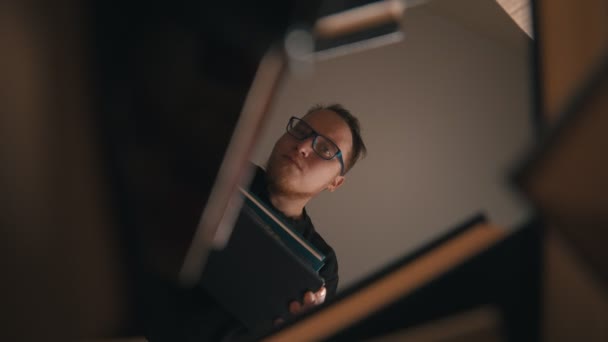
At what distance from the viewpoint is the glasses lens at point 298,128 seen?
0.92m

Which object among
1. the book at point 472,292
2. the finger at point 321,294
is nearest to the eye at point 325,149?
the finger at point 321,294

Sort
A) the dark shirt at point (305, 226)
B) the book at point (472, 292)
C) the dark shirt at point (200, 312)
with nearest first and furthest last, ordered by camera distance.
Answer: the book at point (472, 292) < the dark shirt at point (200, 312) < the dark shirt at point (305, 226)

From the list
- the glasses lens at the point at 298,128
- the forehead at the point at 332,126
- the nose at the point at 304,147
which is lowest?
the nose at the point at 304,147

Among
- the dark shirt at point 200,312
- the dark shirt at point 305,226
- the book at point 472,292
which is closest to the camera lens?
the book at point 472,292

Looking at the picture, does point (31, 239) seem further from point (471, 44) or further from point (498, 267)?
point (471, 44)

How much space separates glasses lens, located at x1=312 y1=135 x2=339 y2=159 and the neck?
0.11 metres

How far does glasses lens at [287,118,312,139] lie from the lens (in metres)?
0.92

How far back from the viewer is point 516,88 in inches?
36.1

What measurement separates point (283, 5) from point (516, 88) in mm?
673

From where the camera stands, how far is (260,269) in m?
0.81

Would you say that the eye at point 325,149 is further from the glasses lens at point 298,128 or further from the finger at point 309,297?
the finger at point 309,297

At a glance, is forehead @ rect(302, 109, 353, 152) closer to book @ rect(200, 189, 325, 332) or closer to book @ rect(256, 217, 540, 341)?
book @ rect(200, 189, 325, 332)

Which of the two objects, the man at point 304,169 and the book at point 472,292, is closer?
the book at point 472,292

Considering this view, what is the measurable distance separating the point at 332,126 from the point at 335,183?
0.44 feet
